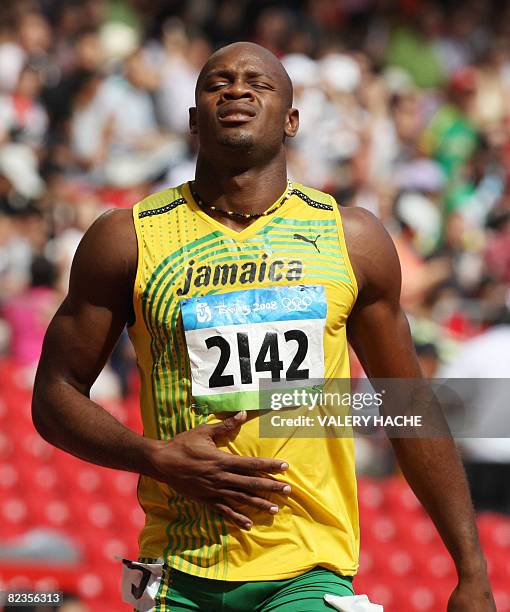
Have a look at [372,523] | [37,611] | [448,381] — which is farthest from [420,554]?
[37,611]

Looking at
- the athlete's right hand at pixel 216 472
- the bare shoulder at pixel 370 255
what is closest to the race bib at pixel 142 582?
the athlete's right hand at pixel 216 472

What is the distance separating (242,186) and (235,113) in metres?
Result: 0.22

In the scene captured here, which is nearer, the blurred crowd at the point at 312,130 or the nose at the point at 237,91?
the nose at the point at 237,91

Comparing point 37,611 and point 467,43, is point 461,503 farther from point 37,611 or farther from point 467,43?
point 467,43

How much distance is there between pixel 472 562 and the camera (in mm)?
3570

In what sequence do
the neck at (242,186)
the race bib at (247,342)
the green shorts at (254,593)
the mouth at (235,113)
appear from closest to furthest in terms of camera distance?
the green shorts at (254,593)
the race bib at (247,342)
the mouth at (235,113)
the neck at (242,186)

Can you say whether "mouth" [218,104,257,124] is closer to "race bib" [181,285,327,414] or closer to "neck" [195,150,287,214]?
"neck" [195,150,287,214]

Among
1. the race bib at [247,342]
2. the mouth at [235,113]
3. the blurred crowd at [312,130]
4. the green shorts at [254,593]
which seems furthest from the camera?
the blurred crowd at [312,130]

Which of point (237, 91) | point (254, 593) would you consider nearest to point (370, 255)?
point (237, 91)

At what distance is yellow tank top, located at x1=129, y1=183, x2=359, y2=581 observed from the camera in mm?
3359

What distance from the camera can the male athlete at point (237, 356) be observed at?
3330 mm

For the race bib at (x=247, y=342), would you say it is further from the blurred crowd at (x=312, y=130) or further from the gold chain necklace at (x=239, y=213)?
the blurred crowd at (x=312, y=130)

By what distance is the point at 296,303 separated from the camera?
11.3 ft

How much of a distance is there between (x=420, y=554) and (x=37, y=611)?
2993mm
